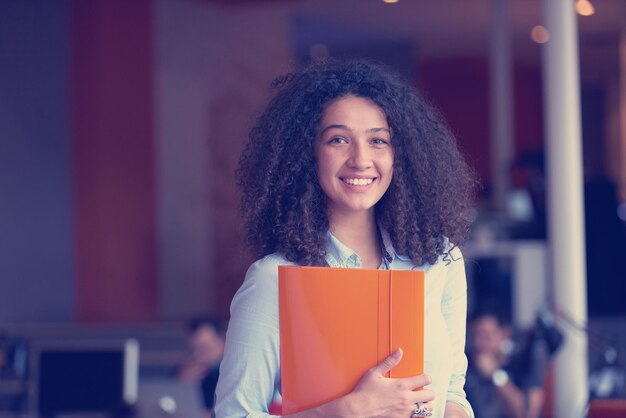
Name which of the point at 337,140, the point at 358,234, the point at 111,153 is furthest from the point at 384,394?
the point at 111,153

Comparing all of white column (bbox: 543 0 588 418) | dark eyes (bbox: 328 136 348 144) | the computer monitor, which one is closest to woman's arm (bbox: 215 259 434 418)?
dark eyes (bbox: 328 136 348 144)

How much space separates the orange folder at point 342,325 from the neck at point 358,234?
0.51 feet

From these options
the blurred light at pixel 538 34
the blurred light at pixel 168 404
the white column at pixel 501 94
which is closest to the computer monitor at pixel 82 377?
the blurred light at pixel 168 404

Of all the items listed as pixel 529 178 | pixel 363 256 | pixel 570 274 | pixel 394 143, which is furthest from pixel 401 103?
pixel 529 178

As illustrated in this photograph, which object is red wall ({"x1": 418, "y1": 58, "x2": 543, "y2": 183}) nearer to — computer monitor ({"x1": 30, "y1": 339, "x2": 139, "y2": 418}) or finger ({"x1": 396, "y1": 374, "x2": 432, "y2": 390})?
computer monitor ({"x1": 30, "y1": 339, "x2": 139, "y2": 418})

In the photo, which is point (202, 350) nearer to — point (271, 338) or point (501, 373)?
point (501, 373)

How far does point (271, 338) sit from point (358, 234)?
0.75 ft

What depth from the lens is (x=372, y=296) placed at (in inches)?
58.0

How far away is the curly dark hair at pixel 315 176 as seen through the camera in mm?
1618

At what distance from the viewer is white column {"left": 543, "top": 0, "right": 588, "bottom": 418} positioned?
14.8ft

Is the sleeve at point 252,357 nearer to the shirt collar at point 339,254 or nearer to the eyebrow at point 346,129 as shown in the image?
the shirt collar at point 339,254

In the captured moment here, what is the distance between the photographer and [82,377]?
451 cm

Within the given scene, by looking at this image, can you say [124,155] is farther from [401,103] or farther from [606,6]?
[401,103]

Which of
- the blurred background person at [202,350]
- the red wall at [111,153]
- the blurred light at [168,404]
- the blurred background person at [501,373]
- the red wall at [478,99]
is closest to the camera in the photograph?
the blurred light at [168,404]
